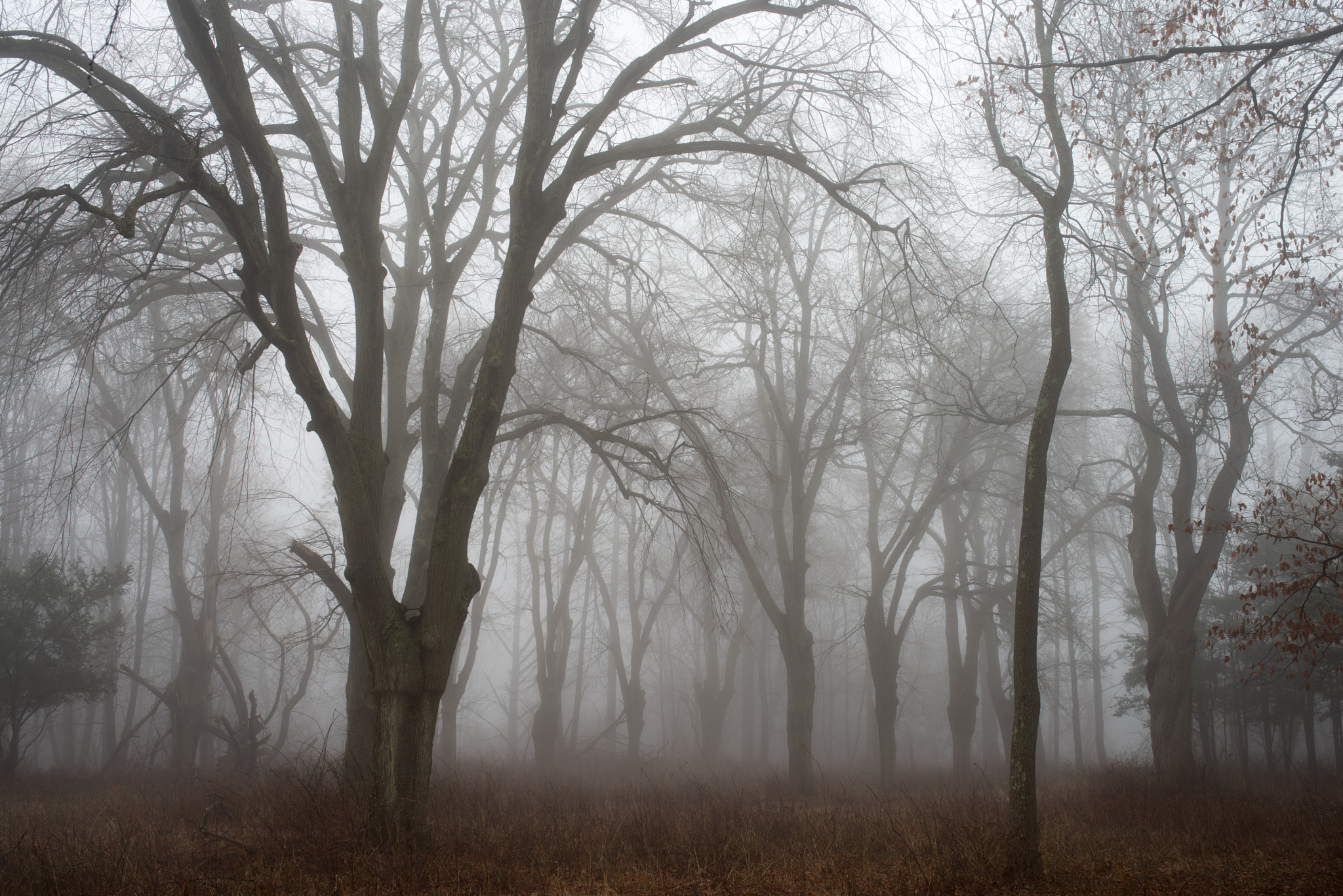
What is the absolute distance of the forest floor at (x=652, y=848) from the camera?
15.7 ft

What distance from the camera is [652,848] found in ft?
19.5

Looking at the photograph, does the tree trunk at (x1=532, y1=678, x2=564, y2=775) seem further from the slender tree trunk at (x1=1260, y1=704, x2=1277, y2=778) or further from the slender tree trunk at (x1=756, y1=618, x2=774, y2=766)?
the slender tree trunk at (x1=1260, y1=704, x2=1277, y2=778)

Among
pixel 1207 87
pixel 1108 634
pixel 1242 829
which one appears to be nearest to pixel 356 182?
pixel 1242 829

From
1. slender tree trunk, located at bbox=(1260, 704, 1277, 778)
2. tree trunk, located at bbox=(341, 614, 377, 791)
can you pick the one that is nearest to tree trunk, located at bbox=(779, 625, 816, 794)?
tree trunk, located at bbox=(341, 614, 377, 791)

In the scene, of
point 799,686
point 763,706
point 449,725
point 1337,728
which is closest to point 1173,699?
point 799,686

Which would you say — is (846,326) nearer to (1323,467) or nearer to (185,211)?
(185,211)

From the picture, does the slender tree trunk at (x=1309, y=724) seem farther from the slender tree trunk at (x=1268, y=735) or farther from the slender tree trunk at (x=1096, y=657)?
the slender tree trunk at (x=1096, y=657)

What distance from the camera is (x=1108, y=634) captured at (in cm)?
8506

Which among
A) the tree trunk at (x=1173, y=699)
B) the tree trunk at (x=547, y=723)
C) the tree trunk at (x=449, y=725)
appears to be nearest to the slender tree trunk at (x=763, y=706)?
the tree trunk at (x=547, y=723)

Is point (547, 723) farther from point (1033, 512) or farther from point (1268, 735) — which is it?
point (1268, 735)

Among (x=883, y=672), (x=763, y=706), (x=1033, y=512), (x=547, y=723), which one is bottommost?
(x=763, y=706)

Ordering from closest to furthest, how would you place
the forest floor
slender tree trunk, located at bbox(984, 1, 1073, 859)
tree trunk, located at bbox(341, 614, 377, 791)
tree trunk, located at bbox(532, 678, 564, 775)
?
the forest floor → slender tree trunk, located at bbox(984, 1, 1073, 859) → tree trunk, located at bbox(341, 614, 377, 791) → tree trunk, located at bbox(532, 678, 564, 775)

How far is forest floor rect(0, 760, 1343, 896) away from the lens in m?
4.79

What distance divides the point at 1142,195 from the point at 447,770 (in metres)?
14.5
